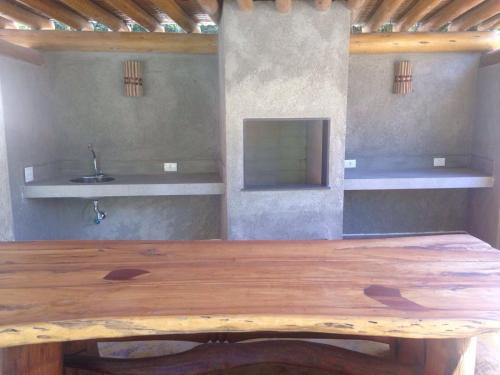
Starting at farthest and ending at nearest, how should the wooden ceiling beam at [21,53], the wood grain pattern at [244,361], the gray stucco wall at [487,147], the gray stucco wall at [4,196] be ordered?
the gray stucco wall at [487,147]
the wooden ceiling beam at [21,53]
the gray stucco wall at [4,196]
the wood grain pattern at [244,361]

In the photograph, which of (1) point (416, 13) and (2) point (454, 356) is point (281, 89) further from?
(2) point (454, 356)

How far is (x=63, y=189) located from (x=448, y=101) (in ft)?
14.0

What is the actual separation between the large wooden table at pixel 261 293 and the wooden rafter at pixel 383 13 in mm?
2441

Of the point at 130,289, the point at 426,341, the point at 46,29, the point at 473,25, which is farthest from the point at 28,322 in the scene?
the point at 473,25

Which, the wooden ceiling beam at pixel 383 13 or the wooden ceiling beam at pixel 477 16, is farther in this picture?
the wooden ceiling beam at pixel 477 16

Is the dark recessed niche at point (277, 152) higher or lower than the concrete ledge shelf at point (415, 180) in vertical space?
higher

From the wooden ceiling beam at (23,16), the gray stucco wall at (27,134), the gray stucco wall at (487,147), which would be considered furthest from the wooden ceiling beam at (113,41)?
the gray stucco wall at (487,147)

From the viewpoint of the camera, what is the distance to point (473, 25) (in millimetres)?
3926

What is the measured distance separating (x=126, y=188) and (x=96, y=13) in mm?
1628

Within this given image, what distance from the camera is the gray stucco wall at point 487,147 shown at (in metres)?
4.04

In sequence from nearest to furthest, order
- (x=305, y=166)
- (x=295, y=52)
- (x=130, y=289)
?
1. (x=130, y=289)
2. (x=295, y=52)
3. (x=305, y=166)

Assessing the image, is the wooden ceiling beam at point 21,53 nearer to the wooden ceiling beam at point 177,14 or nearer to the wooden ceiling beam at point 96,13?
the wooden ceiling beam at point 96,13

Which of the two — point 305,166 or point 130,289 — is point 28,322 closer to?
point 130,289

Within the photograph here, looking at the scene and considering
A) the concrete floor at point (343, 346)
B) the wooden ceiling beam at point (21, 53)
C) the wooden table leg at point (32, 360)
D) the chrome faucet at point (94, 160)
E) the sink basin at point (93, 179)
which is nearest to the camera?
the wooden table leg at point (32, 360)
